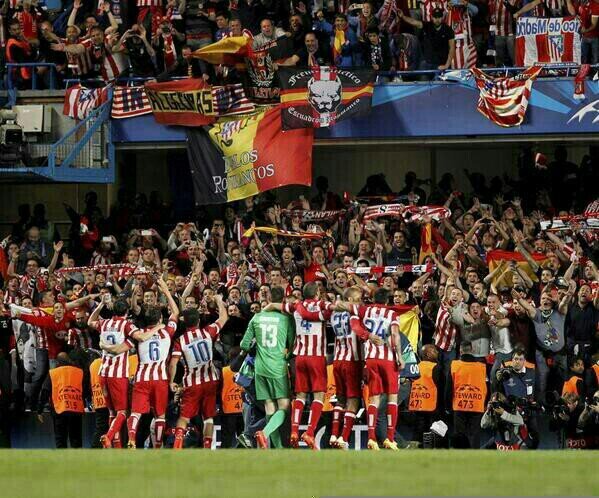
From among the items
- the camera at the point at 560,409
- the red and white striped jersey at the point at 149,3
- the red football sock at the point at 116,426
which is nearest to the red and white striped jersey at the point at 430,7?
the red and white striped jersey at the point at 149,3

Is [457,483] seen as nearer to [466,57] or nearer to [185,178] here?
[466,57]

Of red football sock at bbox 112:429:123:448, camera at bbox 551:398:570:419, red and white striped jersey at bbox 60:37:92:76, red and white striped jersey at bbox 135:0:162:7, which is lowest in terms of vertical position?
red football sock at bbox 112:429:123:448

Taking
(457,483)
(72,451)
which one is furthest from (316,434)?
(457,483)

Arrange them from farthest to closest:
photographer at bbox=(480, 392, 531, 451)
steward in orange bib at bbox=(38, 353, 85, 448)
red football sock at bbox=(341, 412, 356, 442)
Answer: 1. steward in orange bib at bbox=(38, 353, 85, 448)
2. photographer at bbox=(480, 392, 531, 451)
3. red football sock at bbox=(341, 412, 356, 442)

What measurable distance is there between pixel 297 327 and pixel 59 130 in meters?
8.07

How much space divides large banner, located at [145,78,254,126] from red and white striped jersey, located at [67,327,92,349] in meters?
5.00

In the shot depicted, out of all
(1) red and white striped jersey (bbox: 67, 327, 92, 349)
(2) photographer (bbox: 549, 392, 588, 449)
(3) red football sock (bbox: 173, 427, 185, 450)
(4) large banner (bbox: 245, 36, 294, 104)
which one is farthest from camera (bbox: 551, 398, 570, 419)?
(4) large banner (bbox: 245, 36, 294, 104)

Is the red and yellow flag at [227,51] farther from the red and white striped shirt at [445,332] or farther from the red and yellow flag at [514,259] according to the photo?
the red and white striped shirt at [445,332]

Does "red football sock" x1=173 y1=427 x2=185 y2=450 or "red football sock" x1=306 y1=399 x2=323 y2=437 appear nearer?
"red football sock" x1=306 y1=399 x2=323 y2=437

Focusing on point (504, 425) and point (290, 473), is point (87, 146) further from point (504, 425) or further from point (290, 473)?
point (290, 473)

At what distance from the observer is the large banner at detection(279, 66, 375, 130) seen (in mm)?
23422

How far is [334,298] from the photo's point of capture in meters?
19.1

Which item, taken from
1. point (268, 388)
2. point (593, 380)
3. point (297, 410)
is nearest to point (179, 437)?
point (268, 388)

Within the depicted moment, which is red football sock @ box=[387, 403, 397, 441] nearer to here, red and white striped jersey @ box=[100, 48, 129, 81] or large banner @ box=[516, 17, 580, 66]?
large banner @ box=[516, 17, 580, 66]
